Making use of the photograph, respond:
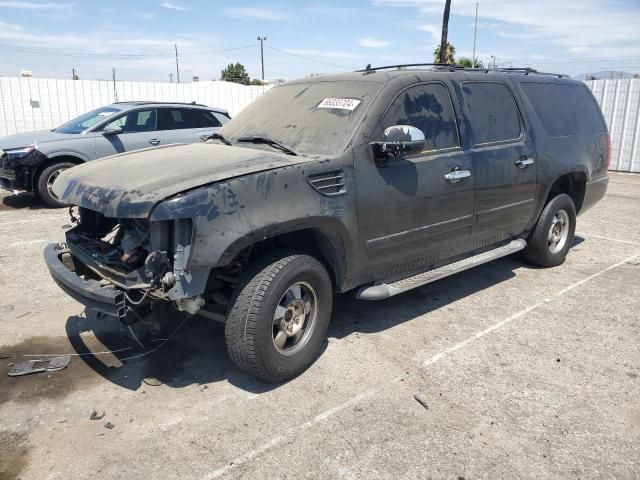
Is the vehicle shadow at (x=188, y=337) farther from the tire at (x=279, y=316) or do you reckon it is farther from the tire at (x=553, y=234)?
the tire at (x=553, y=234)

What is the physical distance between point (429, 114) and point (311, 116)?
964 mm

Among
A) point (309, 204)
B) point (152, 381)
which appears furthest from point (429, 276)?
point (152, 381)

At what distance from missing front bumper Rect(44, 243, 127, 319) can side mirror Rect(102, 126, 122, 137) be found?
20.6 feet

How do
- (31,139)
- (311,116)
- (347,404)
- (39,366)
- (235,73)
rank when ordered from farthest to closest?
(235,73)
(31,139)
(311,116)
(39,366)
(347,404)

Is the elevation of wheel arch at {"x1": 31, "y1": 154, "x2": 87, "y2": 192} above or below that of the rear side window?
below

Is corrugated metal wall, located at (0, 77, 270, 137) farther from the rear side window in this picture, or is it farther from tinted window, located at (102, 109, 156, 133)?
the rear side window

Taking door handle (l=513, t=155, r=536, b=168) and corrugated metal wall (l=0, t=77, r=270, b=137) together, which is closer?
door handle (l=513, t=155, r=536, b=168)

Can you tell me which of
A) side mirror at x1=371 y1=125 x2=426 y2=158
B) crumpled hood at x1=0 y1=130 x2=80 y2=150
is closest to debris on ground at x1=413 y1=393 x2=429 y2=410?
side mirror at x1=371 y1=125 x2=426 y2=158

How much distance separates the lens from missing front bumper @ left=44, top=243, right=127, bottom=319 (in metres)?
3.18

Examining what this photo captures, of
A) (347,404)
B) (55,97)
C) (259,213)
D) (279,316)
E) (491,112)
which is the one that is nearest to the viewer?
(259,213)

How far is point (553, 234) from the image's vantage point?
20.1 ft

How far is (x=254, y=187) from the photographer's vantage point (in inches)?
128

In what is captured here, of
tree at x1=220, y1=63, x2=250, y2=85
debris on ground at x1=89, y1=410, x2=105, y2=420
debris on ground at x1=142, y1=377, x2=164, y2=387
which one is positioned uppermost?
tree at x1=220, y1=63, x2=250, y2=85

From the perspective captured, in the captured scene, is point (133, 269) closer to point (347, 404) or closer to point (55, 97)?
point (347, 404)
